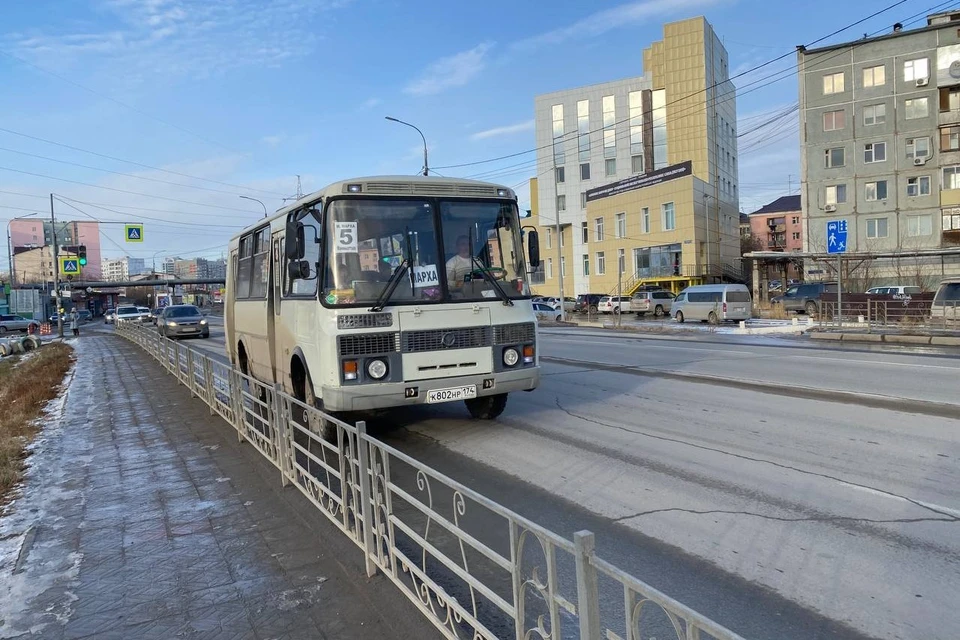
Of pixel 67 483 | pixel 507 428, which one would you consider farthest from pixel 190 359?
pixel 507 428

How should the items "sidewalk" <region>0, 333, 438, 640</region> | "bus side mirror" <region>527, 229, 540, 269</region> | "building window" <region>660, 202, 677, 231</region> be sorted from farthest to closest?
"building window" <region>660, 202, 677, 231</region>
"bus side mirror" <region>527, 229, 540, 269</region>
"sidewalk" <region>0, 333, 438, 640</region>

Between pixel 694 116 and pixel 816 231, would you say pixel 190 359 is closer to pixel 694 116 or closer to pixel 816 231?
pixel 816 231

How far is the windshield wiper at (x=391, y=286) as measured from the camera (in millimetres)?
7238

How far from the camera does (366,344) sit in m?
7.18

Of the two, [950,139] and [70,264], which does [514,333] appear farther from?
[950,139]

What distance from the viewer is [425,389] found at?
7418 millimetres

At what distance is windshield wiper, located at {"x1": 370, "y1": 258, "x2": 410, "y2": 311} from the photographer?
7238 mm

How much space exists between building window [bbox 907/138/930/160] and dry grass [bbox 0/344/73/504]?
53.2m

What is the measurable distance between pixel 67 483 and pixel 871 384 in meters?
11.7

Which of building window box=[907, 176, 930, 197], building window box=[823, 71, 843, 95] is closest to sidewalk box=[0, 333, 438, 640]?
building window box=[907, 176, 930, 197]

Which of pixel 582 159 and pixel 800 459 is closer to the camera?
pixel 800 459

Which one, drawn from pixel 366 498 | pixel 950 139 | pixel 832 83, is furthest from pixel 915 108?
pixel 366 498

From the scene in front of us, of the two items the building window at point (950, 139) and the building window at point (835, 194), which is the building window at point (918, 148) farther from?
the building window at point (835, 194)

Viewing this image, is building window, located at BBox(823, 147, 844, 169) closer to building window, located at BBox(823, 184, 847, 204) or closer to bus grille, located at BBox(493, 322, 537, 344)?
building window, located at BBox(823, 184, 847, 204)
